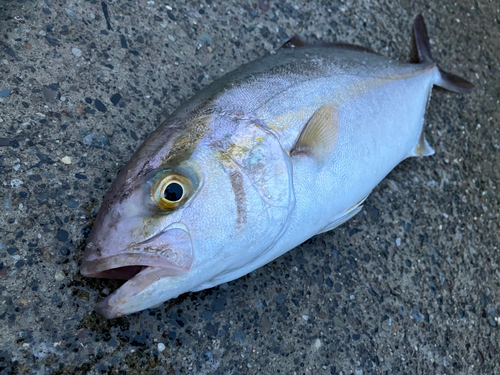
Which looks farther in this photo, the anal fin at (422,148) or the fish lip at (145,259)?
the anal fin at (422,148)

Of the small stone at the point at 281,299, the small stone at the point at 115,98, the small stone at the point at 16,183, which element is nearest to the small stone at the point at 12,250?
the small stone at the point at 16,183

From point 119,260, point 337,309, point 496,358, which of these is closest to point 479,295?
point 496,358

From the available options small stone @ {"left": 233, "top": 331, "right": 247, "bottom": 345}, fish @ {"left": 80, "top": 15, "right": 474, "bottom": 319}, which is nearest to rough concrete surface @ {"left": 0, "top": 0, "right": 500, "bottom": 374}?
small stone @ {"left": 233, "top": 331, "right": 247, "bottom": 345}

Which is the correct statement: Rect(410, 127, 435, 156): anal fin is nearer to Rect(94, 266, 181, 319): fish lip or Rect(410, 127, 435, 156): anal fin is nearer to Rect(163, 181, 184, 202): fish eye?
Rect(163, 181, 184, 202): fish eye

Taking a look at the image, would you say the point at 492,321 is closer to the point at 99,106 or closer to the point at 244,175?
the point at 244,175

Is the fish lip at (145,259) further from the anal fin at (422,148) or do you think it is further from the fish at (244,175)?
the anal fin at (422,148)

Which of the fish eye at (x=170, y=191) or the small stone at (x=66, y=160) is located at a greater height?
the fish eye at (x=170, y=191)
